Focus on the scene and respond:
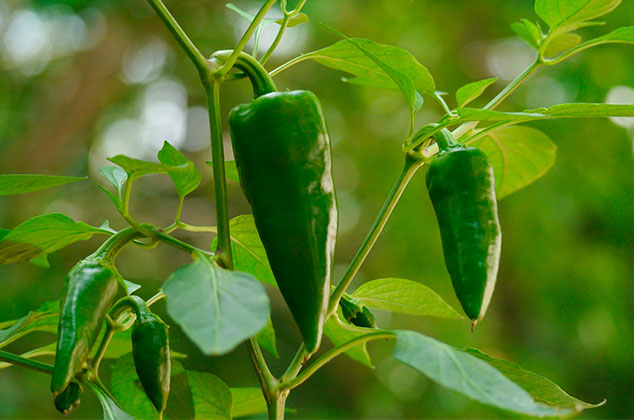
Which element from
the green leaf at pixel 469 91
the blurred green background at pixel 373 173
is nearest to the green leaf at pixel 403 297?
the green leaf at pixel 469 91

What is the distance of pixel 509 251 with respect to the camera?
2.40 m

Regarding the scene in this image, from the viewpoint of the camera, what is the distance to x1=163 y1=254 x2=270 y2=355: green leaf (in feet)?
0.83

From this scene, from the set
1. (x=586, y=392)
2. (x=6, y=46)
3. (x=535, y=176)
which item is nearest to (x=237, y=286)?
(x=535, y=176)

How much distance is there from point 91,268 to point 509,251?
2.21 meters

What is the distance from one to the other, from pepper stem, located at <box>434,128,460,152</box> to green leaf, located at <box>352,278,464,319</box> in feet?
0.38

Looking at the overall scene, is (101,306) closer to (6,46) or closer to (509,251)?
(509,251)

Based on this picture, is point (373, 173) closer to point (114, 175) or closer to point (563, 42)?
point (563, 42)

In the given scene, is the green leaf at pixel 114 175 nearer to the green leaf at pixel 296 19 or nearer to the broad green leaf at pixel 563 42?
the green leaf at pixel 296 19

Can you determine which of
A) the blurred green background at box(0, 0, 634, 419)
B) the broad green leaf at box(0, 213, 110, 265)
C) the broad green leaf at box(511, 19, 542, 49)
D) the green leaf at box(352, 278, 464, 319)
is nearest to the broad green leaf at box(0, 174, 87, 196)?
the broad green leaf at box(0, 213, 110, 265)

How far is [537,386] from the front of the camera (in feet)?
1.34

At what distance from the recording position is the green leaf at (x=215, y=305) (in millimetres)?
254

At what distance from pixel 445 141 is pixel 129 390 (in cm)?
31

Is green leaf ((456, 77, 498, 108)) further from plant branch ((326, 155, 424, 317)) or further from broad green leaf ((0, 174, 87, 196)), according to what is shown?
broad green leaf ((0, 174, 87, 196))

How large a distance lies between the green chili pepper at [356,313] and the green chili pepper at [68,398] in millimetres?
188
